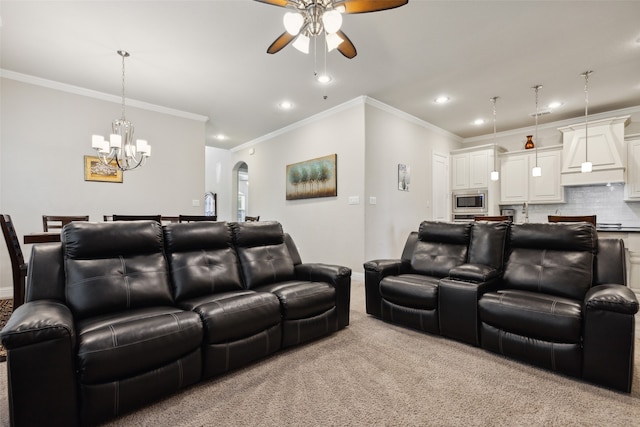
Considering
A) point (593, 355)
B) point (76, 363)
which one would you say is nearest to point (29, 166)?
point (76, 363)

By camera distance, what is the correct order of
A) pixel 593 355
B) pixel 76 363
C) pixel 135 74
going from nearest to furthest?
pixel 76 363
pixel 593 355
pixel 135 74

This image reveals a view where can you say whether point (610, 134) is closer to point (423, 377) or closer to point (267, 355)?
point (423, 377)

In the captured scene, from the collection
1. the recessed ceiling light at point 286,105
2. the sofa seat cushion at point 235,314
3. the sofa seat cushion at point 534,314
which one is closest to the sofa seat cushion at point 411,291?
the sofa seat cushion at point 534,314

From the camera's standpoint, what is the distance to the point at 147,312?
1.79m

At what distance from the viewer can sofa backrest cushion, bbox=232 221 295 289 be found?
256 cm

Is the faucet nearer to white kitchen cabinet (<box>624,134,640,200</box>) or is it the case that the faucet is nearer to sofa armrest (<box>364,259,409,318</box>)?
white kitchen cabinet (<box>624,134,640,200</box>)

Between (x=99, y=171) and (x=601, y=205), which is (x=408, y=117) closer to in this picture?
(x=601, y=205)

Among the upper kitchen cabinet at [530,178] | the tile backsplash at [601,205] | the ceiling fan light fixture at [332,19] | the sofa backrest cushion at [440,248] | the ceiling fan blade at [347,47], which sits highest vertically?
the ceiling fan blade at [347,47]

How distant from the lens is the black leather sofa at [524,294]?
176cm

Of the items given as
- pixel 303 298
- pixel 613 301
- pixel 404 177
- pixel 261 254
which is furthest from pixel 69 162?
pixel 613 301

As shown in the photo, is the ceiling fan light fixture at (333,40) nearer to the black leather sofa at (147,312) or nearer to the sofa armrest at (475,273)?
the black leather sofa at (147,312)

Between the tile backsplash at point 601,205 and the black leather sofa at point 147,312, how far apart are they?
5.27m

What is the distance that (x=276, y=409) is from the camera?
157cm

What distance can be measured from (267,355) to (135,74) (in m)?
3.92
